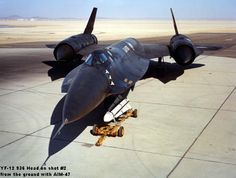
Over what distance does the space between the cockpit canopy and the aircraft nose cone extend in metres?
0.40

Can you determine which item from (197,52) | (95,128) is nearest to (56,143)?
(95,128)

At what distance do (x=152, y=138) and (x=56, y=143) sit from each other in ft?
8.96

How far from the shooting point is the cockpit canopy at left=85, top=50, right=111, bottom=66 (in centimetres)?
1139

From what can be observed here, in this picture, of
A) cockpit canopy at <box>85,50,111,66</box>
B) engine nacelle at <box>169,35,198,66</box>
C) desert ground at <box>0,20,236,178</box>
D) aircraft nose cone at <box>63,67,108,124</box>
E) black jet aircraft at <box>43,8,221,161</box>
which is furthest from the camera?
engine nacelle at <box>169,35,198,66</box>

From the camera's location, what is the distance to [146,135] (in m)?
10.3

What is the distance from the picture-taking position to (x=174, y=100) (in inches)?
567

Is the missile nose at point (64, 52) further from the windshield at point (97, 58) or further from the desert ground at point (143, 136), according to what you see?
the windshield at point (97, 58)

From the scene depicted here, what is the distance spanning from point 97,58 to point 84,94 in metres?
2.41

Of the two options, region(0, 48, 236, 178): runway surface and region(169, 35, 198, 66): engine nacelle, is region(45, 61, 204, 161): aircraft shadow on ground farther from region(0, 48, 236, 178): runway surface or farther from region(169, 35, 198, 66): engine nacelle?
region(169, 35, 198, 66): engine nacelle

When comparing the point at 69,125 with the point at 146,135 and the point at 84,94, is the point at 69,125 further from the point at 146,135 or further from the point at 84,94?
the point at 146,135

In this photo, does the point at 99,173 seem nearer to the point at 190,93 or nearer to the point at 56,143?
the point at 56,143

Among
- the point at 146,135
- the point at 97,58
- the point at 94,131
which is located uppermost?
the point at 97,58

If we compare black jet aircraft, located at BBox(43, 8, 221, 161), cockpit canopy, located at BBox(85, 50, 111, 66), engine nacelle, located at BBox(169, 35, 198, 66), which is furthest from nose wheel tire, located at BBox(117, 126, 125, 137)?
engine nacelle, located at BBox(169, 35, 198, 66)

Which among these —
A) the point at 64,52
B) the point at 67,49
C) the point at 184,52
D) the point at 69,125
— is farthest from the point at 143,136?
the point at 67,49
